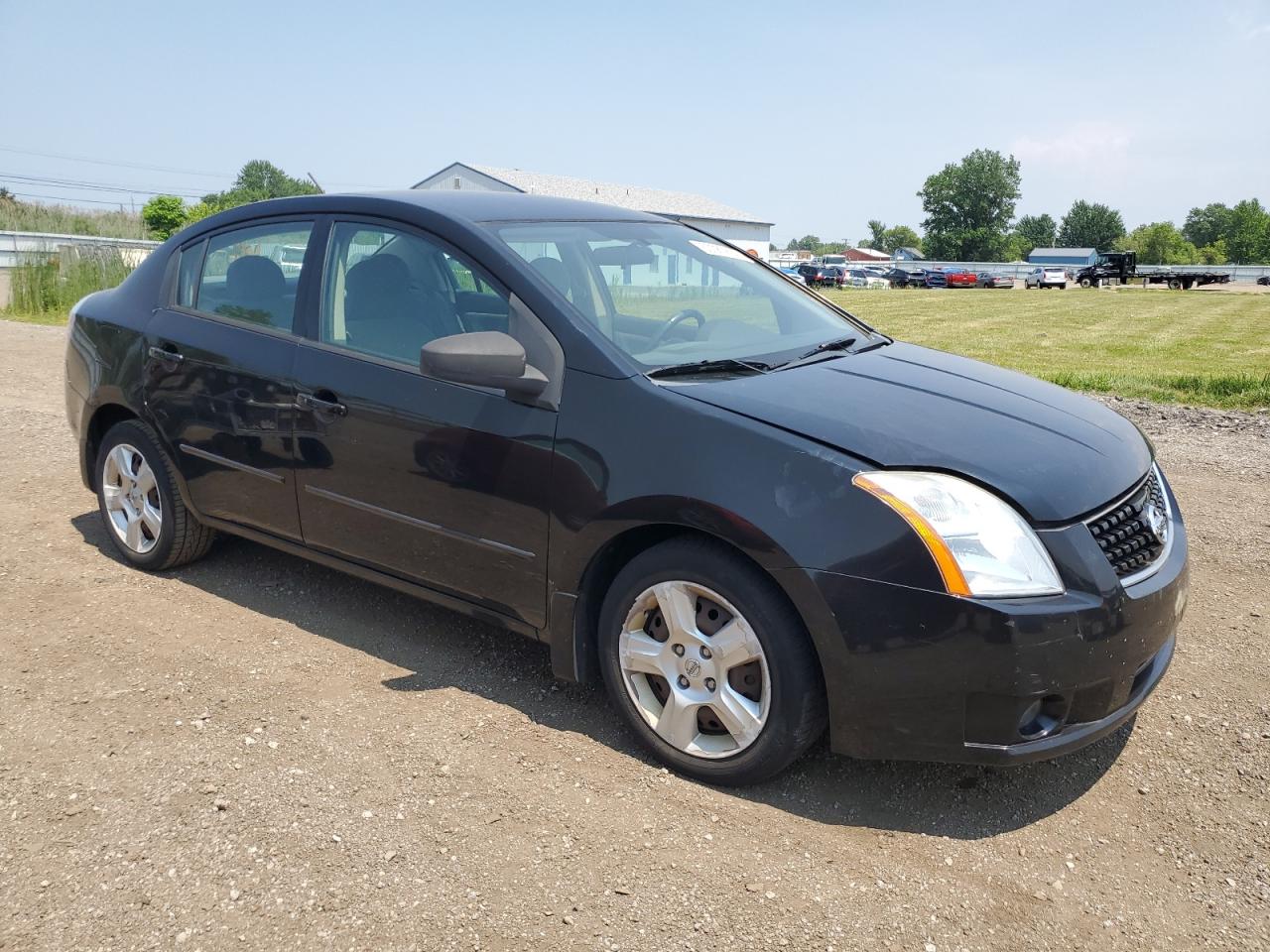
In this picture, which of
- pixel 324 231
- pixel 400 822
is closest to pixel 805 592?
pixel 400 822

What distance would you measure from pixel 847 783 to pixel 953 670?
26.7 inches

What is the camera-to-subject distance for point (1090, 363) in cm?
1391

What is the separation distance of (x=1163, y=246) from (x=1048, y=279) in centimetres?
7214

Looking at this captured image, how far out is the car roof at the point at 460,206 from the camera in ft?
12.6

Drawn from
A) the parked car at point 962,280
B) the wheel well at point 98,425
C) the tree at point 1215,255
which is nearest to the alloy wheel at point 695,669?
the wheel well at point 98,425

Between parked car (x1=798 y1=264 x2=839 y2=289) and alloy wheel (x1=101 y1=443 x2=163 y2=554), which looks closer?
alloy wheel (x1=101 y1=443 x2=163 y2=554)

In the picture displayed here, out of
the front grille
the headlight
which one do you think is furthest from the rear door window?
the front grille

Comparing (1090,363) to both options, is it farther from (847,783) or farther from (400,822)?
A: (400,822)

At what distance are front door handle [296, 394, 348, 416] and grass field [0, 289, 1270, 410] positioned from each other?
8075 millimetres

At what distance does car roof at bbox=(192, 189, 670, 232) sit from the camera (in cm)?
385

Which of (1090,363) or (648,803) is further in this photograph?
(1090,363)

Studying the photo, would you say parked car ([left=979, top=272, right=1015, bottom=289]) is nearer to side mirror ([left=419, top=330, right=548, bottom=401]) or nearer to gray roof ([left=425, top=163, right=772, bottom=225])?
gray roof ([left=425, top=163, right=772, bottom=225])

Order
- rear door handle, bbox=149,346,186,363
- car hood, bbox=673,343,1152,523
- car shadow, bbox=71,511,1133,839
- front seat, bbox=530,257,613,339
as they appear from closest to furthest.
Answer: car hood, bbox=673,343,1152,523 → car shadow, bbox=71,511,1133,839 → front seat, bbox=530,257,613,339 → rear door handle, bbox=149,346,186,363

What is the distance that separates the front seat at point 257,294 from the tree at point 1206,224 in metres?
149
